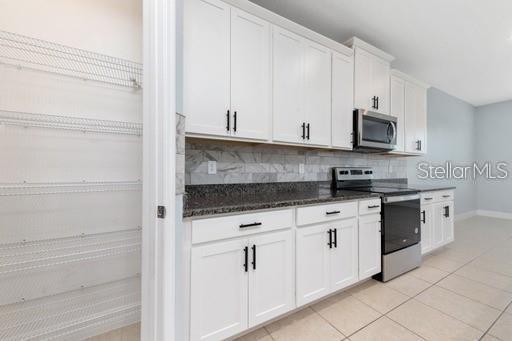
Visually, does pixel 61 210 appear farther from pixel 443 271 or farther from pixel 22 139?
pixel 443 271

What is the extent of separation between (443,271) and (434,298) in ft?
2.47

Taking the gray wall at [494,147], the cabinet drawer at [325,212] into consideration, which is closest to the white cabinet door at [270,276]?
the cabinet drawer at [325,212]

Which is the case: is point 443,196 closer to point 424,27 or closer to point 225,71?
point 424,27

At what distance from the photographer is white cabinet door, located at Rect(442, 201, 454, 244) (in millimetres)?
3020

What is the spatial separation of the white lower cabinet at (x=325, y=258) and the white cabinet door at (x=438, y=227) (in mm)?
1659

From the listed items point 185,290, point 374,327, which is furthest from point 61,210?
point 374,327

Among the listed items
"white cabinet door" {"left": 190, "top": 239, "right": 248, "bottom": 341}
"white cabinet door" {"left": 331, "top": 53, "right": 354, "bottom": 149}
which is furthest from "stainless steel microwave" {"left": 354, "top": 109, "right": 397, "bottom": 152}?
"white cabinet door" {"left": 190, "top": 239, "right": 248, "bottom": 341}

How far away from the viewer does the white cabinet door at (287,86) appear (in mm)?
1885

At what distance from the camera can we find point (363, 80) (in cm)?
250

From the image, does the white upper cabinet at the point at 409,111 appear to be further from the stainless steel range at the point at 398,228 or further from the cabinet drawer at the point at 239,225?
the cabinet drawer at the point at 239,225

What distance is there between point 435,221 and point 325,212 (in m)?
2.14

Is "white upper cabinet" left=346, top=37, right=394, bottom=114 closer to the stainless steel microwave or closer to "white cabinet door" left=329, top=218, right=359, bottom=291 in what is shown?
the stainless steel microwave

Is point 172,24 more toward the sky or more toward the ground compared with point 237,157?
more toward the sky

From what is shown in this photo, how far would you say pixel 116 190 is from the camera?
1623 mm
